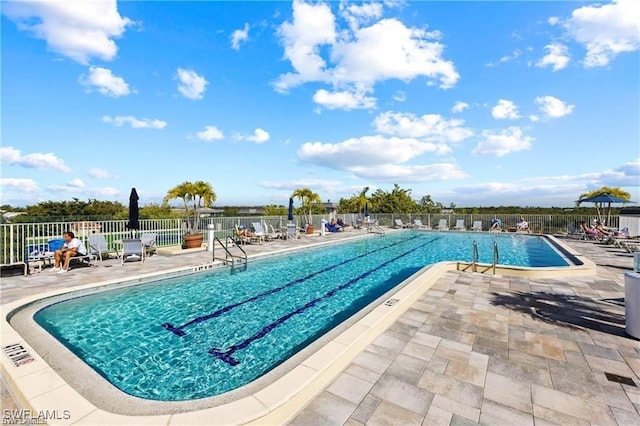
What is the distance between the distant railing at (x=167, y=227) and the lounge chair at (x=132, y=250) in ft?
6.12

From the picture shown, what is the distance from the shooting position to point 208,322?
4566 mm

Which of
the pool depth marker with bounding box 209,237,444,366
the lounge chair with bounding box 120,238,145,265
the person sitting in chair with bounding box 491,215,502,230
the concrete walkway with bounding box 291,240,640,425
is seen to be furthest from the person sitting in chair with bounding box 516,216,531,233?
the lounge chair with bounding box 120,238,145,265

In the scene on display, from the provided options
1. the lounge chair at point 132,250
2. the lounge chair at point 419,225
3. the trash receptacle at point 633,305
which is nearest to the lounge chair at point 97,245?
the lounge chair at point 132,250

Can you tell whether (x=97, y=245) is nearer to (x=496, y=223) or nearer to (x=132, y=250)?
(x=132, y=250)

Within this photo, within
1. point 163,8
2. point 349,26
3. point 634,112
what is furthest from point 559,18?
point 163,8

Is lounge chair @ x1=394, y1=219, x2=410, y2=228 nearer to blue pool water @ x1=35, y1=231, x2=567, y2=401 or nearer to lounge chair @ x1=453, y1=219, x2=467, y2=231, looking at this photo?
lounge chair @ x1=453, y1=219, x2=467, y2=231

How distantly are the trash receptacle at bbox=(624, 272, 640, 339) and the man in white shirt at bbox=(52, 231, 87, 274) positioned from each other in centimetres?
1053

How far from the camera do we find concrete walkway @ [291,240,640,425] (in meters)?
2.13

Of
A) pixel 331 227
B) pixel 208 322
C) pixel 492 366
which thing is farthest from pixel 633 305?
pixel 331 227

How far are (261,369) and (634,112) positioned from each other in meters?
12.3

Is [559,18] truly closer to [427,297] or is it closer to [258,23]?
[427,297]

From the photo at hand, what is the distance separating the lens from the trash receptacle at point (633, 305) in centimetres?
333

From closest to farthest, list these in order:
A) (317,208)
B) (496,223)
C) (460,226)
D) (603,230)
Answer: (603,230), (496,223), (460,226), (317,208)

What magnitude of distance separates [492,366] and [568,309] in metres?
2.72
